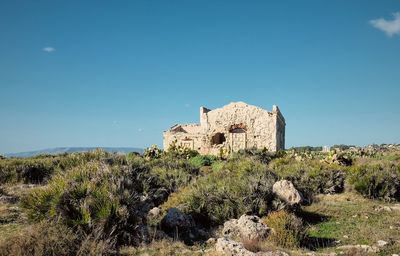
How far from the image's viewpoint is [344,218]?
10062 mm

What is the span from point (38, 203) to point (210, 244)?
140 inches

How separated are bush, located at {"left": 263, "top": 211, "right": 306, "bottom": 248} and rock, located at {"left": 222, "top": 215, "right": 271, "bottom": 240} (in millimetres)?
185

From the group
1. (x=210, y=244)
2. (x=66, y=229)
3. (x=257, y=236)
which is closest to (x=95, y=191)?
(x=66, y=229)

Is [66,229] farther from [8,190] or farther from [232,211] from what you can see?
[8,190]

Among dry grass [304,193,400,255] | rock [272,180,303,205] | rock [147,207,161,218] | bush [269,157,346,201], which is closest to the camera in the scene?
dry grass [304,193,400,255]

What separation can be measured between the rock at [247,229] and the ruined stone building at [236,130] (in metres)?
23.4

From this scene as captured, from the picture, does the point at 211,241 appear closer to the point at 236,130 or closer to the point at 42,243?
the point at 42,243

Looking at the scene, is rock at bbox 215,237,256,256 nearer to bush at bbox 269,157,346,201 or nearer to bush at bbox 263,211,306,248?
bush at bbox 263,211,306,248

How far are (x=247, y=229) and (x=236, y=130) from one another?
26.2 m

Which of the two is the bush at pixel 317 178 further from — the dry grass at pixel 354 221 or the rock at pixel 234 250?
the rock at pixel 234 250

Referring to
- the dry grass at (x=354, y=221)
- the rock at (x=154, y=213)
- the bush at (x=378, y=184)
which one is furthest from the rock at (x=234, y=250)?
the bush at (x=378, y=184)

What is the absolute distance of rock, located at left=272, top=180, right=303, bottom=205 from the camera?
10.6 meters

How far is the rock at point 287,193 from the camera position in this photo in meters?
10.6

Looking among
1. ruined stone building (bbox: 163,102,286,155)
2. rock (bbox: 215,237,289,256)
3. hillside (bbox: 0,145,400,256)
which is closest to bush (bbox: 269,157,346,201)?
hillside (bbox: 0,145,400,256)
